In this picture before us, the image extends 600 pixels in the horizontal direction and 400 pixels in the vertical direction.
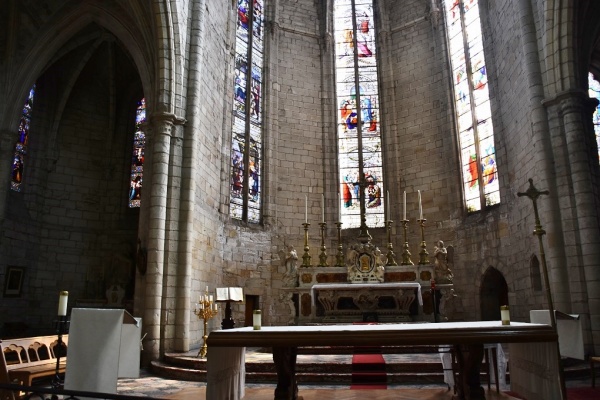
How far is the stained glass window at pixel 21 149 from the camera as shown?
13.1m

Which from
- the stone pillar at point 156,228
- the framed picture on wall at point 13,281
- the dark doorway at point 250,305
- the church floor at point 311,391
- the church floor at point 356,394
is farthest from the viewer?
the dark doorway at point 250,305

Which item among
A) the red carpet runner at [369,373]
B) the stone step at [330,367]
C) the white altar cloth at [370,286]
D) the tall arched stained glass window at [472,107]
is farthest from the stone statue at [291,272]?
the tall arched stained glass window at [472,107]

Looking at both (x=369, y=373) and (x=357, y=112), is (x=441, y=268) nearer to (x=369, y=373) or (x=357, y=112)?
(x=369, y=373)

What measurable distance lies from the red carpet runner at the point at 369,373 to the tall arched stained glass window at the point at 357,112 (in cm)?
805

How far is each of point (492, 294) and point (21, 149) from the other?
44.8 ft

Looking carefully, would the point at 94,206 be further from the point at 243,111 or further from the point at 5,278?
the point at 243,111

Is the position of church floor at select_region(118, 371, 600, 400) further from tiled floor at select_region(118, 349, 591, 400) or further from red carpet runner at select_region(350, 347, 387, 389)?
red carpet runner at select_region(350, 347, 387, 389)

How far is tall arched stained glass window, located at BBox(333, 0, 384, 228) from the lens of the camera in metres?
15.4

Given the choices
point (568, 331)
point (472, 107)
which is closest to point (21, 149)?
point (472, 107)

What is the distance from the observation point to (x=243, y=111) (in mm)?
14648

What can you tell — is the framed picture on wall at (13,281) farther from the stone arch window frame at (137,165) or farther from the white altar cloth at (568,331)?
the white altar cloth at (568,331)

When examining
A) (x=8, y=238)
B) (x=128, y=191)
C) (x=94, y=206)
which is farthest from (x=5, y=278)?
(x=128, y=191)

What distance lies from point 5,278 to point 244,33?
9794 millimetres

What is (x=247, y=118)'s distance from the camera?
14664mm
